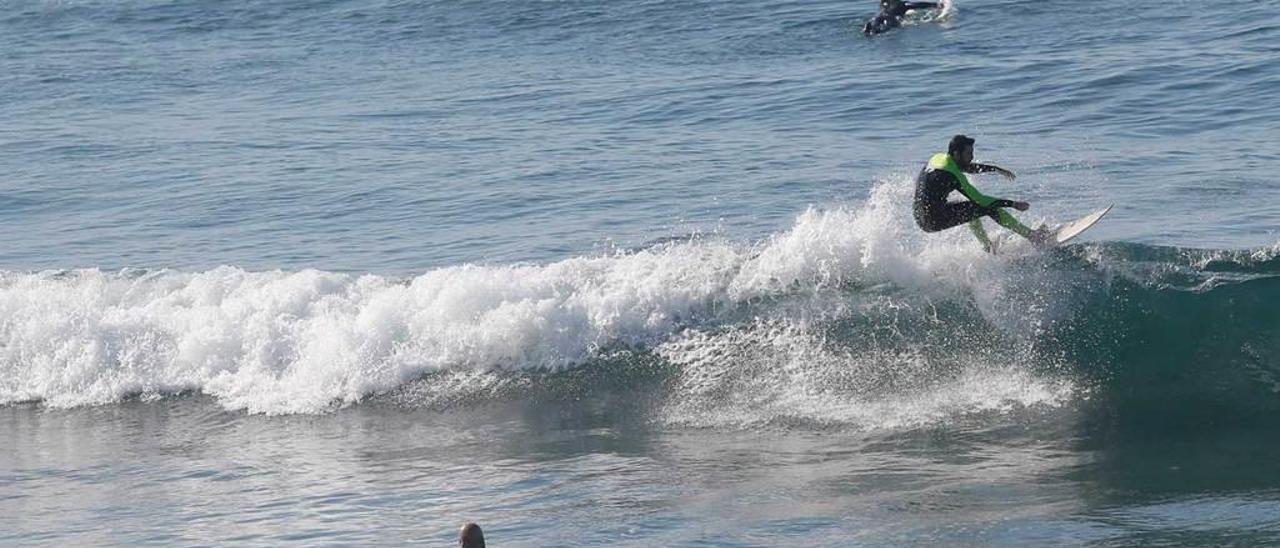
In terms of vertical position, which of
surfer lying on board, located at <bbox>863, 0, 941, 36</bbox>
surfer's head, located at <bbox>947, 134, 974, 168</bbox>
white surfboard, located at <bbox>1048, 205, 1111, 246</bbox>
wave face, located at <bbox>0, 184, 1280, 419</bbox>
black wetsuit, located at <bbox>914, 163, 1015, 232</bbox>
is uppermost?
surfer lying on board, located at <bbox>863, 0, 941, 36</bbox>

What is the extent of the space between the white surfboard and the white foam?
2.01 feet

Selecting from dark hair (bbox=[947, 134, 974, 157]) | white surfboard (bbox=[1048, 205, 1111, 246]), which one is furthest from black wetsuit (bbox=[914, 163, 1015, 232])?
white surfboard (bbox=[1048, 205, 1111, 246])

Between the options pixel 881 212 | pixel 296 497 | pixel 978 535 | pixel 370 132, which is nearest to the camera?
pixel 978 535

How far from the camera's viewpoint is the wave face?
48.8ft

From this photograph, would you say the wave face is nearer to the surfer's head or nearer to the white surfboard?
the white surfboard

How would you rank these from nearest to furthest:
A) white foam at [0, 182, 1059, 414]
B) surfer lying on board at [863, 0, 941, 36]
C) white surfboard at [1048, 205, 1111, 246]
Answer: white surfboard at [1048, 205, 1111, 246] < white foam at [0, 182, 1059, 414] < surfer lying on board at [863, 0, 941, 36]

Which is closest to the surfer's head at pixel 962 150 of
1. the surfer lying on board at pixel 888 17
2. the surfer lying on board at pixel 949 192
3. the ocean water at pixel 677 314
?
the surfer lying on board at pixel 949 192

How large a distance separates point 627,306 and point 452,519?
4.39 metres

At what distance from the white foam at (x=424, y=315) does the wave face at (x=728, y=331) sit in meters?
0.02

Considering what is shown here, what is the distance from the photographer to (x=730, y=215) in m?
20.4

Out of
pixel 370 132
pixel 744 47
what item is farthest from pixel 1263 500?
pixel 744 47

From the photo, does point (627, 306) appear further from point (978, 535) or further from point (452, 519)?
point (978, 535)

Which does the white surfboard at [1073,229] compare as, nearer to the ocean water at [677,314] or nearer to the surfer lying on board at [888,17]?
the ocean water at [677,314]

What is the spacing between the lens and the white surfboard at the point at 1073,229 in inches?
602
